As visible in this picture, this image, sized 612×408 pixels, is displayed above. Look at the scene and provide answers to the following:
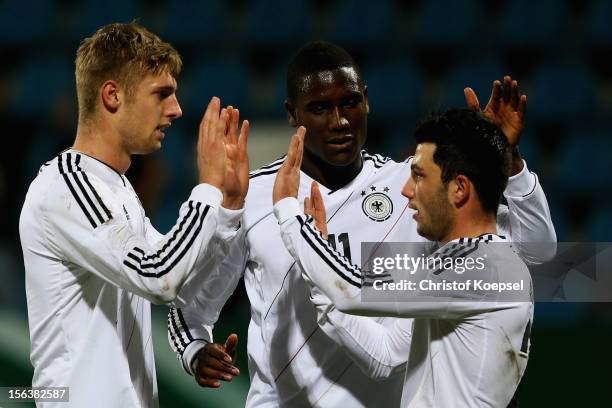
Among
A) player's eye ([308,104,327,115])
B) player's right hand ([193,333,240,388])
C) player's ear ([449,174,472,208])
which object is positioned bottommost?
player's right hand ([193,333,240,388])

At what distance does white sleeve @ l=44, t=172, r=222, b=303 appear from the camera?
2.65 meters

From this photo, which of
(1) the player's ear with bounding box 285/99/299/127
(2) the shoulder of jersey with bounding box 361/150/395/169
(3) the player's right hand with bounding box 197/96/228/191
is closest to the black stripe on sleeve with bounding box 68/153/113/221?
(3) the player's right hand with bounding box 197/96/228/191

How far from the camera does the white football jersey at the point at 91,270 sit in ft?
8.75

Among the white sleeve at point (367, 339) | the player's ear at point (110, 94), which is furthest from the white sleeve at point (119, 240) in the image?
the white sleeve at point (367, 339)

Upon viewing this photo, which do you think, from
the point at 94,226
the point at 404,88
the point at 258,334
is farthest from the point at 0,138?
the point at 94,226

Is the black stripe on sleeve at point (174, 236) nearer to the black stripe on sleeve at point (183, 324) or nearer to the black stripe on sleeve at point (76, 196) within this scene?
the black stripe on sleeve at point (76, 196)

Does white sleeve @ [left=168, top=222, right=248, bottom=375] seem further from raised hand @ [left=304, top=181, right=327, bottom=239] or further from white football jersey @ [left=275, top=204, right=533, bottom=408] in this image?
white football jersey @ [left=275, top=204, right=533, bottom=408]

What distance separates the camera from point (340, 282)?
9.21ft

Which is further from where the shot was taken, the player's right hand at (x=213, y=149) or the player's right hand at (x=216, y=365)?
the player's right hand at (x=216, y=365)

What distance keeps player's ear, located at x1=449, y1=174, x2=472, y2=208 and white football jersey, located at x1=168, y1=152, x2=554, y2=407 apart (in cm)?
54

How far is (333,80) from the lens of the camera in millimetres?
3484

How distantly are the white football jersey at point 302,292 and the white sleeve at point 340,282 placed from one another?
1.48 ft

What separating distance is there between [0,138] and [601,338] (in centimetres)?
420

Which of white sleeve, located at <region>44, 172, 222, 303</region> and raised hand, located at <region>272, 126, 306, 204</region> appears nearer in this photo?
white sleeve, located at <region>44, 172, 222, 303</region>
